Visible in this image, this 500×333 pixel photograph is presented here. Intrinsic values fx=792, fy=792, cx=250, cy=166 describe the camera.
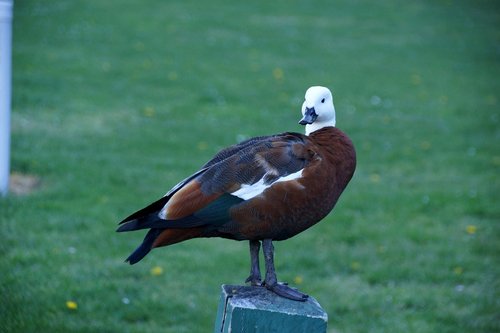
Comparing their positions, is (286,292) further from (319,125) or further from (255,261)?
(319,125)

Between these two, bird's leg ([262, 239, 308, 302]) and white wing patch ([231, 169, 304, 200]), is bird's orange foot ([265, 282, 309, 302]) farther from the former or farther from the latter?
white wing patch ([231, 169, 304, 200])

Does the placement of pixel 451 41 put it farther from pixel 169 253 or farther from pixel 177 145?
pixel 169 253

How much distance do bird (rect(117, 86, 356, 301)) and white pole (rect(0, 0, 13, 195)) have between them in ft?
13.9

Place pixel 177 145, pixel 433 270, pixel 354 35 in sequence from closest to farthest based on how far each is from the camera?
pixel 433 270
pixel 177 145
pixel 354 35

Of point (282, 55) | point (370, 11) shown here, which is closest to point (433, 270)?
point (282, 55)

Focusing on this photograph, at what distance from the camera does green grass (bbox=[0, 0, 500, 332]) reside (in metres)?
5.82

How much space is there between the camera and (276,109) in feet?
37.2

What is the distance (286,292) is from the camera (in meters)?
3.36

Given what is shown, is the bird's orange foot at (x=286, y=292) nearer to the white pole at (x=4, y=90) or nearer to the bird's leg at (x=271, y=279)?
the bird's leg at (x=271, y=279)

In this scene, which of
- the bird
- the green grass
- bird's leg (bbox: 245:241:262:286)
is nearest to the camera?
the bird

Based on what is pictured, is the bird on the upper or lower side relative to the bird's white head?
lower

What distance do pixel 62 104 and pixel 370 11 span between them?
38.8 ft

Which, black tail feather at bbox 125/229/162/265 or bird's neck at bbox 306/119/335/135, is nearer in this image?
black tail feather at bbox 125/229/162/265

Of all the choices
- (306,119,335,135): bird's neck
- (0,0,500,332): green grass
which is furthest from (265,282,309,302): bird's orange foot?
(0,0,500,332): green grass
